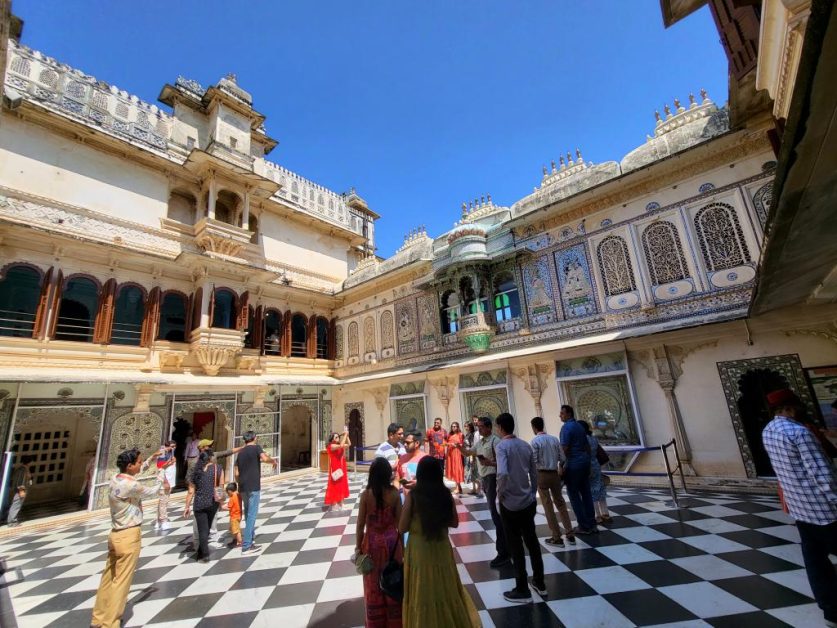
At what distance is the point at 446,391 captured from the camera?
34.5 feet

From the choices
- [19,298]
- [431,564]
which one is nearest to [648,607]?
[431,564]

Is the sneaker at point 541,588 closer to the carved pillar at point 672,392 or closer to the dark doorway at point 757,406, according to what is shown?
the carved pillar at point 672,392

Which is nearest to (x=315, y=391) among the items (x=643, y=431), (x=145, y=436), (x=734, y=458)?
(x=145, y=436)

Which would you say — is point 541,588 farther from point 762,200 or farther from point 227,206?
point 227,206

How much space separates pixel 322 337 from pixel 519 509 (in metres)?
12.1

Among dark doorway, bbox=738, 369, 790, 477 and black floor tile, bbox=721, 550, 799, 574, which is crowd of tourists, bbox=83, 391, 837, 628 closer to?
black floor tile, bbox=721, 550, 799, 574

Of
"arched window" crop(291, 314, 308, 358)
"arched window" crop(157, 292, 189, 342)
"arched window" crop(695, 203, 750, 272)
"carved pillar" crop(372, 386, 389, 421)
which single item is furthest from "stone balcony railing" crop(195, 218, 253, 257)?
"arched window" crop(695, 203, 750, 272)

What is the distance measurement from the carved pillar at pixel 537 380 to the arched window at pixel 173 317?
9.75m

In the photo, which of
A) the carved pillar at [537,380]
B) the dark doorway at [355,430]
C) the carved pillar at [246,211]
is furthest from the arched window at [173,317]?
the carved pillar at [537,380]

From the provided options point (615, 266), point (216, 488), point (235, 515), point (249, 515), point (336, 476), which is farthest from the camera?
point (615, 266)

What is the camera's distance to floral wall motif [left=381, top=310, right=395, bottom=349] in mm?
12336

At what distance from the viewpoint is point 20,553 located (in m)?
5.70

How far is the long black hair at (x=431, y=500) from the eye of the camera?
225 centimetres

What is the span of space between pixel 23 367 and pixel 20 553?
430cm
